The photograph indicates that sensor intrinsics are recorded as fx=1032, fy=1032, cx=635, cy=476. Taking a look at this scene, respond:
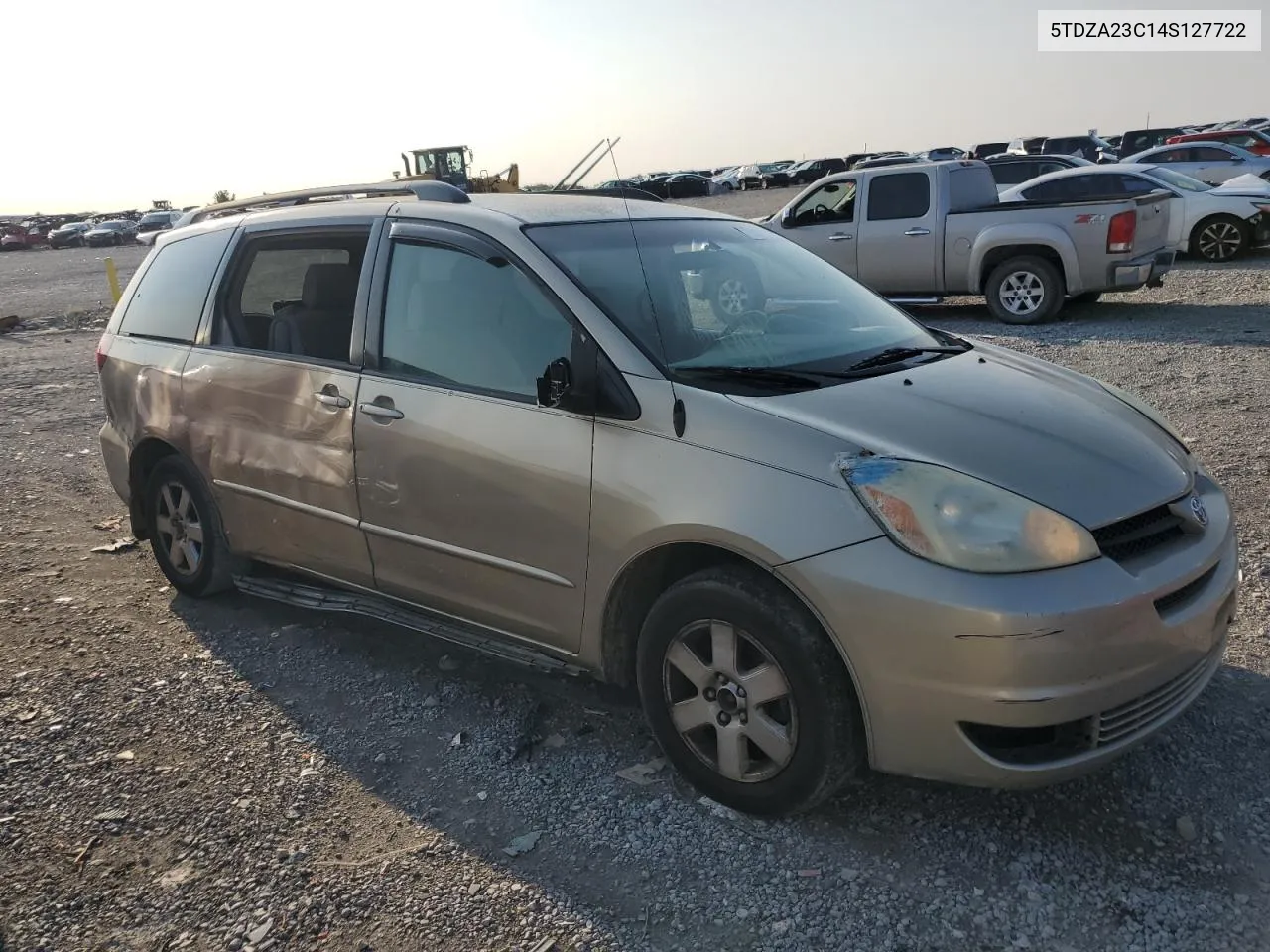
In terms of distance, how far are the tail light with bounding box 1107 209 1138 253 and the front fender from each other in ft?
1.25

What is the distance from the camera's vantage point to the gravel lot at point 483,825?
8.82ft

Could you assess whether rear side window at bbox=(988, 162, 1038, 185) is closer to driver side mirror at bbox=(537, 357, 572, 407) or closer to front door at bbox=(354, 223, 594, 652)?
front door at bbox=(354, 223, 594, 652)

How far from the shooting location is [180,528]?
5.03 meters

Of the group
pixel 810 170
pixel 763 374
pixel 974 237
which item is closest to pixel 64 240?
pixel 810 170

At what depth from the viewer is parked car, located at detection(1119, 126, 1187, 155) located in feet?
104

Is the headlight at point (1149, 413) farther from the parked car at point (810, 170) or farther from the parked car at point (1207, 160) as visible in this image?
the parked car at point (810, 170)

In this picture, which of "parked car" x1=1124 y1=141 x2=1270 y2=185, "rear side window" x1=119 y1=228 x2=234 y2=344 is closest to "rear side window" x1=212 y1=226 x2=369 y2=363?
"rear side window" x1=119 y1=228 x2=234 y2=344

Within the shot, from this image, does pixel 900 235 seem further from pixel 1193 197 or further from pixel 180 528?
pixel 180 528

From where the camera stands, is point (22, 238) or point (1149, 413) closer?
point (1149, 413)

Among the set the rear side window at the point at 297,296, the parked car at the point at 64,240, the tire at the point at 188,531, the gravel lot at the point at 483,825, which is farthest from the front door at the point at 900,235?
the parked car at the point at 64,240

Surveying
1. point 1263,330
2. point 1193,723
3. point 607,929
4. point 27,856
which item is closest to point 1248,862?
point 1193,723

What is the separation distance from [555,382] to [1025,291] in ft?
31.3

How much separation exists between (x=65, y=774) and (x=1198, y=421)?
22.4 ft

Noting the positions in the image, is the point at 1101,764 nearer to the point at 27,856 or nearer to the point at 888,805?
the point at 888,805
